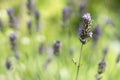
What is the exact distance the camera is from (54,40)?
8.48 feet

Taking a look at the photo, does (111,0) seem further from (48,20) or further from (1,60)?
(1,60)

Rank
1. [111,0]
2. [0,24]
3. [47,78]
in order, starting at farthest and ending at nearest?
1. [111,0]
2. [47,78]
3. [0,24]

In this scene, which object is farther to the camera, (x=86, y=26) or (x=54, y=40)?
(x=54, y=40)

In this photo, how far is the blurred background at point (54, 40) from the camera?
106 inches

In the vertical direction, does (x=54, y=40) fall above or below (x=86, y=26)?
above

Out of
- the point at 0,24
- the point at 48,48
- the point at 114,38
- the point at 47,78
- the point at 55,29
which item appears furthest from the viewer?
the point at 55,29

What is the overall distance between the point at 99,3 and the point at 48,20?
74 cm

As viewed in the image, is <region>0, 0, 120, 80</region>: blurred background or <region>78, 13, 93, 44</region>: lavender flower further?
<region>0, 0, 120, 80</region>: blurred background

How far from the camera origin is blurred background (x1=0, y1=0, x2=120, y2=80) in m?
2.69

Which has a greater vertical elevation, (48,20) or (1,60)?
(48,20)

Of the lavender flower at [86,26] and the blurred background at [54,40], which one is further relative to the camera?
the blurred background at [54,40]

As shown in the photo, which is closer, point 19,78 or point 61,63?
point 19,78

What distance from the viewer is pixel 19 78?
2914mm

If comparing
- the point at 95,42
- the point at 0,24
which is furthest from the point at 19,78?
the point at 95,42
